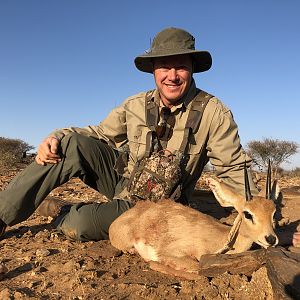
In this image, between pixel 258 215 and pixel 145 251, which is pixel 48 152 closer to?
pixel 145 251

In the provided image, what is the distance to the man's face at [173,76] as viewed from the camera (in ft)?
17.1

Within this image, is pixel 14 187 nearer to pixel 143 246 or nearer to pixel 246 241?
pixel 143 246

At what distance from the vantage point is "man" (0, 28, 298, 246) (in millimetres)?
5094

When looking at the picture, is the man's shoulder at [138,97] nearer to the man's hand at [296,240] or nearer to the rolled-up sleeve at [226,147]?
the rolled-up sleeve at [226,147]

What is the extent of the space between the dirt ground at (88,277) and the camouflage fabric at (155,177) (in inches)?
30.3

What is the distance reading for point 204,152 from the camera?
543 cm

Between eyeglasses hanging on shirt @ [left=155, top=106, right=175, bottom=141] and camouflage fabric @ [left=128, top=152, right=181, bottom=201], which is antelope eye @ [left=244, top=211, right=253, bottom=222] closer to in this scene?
camouflage fabric @ [left=128, top=152, right=181, bottom=201]

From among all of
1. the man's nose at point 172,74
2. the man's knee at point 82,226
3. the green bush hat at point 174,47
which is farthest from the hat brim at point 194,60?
the man's knee at point 82,226

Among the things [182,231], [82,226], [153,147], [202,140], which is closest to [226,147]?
[202,140]

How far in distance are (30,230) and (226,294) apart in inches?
126

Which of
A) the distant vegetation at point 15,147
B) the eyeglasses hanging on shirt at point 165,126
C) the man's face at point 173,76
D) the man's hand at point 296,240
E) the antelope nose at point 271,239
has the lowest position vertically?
the distant vegetation at point 15,147

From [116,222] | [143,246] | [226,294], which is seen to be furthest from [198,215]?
[226,294]

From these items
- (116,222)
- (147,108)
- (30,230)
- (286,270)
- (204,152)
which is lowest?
(30,230)

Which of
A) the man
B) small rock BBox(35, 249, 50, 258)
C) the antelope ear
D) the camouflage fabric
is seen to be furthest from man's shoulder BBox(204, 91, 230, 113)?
small rock BBox(35, 249, 50, 258)
